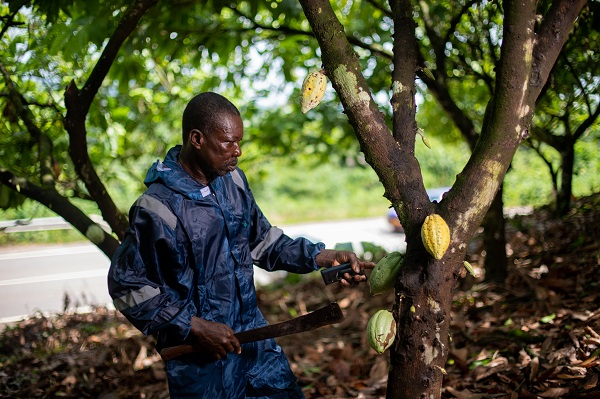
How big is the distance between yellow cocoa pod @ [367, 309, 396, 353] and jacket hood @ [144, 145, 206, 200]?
2.31ft

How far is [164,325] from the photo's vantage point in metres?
1.67

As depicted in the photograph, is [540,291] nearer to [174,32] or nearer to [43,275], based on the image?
[174,32]

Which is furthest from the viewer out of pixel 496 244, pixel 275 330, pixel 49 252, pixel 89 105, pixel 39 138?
pixel 49 252

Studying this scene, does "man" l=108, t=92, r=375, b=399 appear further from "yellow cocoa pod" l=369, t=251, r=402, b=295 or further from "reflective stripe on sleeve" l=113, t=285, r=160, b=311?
"yellow cocoa pod" l=369, t=251, r=402, b=295

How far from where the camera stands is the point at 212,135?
183 cm

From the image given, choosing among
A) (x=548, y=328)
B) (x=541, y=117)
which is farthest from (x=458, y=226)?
(x=541, y=117)

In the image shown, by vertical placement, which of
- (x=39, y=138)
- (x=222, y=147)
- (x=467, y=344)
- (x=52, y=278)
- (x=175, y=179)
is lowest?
(x=467, y=344)

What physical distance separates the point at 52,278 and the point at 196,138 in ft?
15.9

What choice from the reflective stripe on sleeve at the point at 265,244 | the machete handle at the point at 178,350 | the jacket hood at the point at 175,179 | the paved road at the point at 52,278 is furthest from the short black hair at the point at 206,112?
the paved road at the point at 52,278

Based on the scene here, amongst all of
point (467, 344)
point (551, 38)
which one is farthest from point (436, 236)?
point (467, 344)

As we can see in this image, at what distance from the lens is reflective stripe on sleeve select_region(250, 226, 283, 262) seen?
207 cm

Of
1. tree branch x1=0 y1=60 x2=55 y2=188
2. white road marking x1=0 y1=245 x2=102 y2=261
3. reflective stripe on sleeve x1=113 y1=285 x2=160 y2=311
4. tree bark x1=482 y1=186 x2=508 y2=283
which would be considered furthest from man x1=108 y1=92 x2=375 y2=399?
white road marking x1=0 y1=245 x2=102 y2=261

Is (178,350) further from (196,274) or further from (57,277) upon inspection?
(57,277)

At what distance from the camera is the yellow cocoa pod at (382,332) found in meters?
1.53
